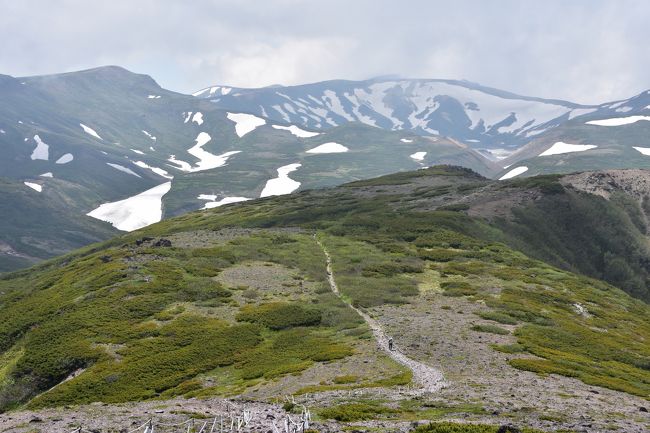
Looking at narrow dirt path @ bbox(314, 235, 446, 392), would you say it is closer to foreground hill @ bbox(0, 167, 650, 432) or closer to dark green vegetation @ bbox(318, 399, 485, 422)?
foreground hill @ bbox(0, 167, 650, 432)

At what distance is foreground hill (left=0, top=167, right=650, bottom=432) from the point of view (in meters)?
33.1

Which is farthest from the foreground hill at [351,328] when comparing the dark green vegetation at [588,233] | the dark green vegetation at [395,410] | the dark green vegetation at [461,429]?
the dark green vegetation at [461,429]

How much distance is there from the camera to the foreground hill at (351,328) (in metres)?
33.1

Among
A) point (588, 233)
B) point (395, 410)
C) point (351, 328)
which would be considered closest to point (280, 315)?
point (351, 328)

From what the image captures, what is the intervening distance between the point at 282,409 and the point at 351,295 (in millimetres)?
35369

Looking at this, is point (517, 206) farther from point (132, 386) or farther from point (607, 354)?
point (132, 386)

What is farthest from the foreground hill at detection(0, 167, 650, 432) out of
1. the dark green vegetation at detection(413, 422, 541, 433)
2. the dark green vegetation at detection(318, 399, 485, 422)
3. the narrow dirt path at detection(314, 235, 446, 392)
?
the dark green vegetation at detection(413, 422, 541, 433)

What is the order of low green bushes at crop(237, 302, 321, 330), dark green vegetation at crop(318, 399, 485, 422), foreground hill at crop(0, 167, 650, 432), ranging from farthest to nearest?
low green bushes at crop(237, 302, 321, 330), foreground hill at crop(0, 167, 650, 432), dark green vegetation at crop(318, 399, 485, 422)

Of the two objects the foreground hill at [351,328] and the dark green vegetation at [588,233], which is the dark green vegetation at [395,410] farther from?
the dark green vegetation at [588,233]

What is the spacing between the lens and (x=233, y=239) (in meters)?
103

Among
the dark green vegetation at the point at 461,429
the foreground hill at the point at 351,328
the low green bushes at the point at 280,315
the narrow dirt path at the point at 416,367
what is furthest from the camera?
the low green bushes at the point at 280,315

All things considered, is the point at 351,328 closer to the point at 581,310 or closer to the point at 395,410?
the point at 395,410

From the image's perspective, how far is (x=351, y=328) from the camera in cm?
5112

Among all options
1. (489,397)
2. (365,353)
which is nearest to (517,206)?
(365,353)
